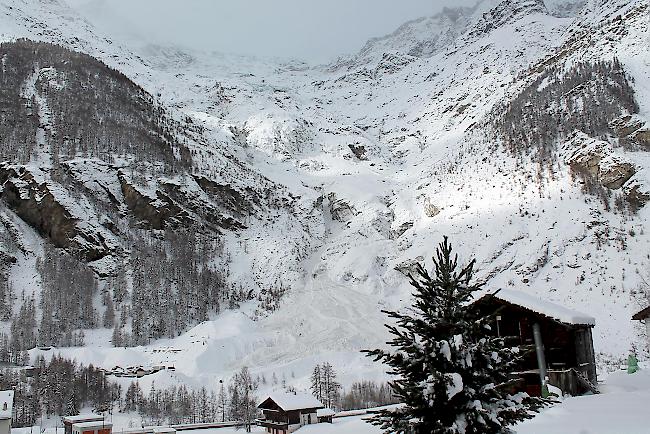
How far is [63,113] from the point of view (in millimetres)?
117938

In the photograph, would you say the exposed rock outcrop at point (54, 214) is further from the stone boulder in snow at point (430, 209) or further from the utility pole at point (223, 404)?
the stone boulder in snow at point (430, 209)

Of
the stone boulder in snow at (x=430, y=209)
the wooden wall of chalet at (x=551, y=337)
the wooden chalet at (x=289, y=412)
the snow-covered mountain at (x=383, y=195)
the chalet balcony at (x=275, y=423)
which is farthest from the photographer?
the stone boulder in snow at (x=430, y=209)

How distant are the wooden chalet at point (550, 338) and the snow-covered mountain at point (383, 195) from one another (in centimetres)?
1989

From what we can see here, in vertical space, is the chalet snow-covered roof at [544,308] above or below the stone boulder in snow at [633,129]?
below

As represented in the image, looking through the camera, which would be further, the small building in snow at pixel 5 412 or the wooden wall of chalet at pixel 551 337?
the small building in snow at pixel 5 412

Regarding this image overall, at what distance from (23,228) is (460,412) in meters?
101

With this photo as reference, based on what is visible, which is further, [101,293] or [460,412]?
[101,293]

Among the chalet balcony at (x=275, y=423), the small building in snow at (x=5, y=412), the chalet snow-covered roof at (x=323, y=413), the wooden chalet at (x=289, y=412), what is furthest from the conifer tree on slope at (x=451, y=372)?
the small building in snow at (x=5, y=412)

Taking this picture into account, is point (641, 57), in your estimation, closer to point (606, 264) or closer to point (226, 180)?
point (606, 264)

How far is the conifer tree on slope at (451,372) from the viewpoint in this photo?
23.4 feet

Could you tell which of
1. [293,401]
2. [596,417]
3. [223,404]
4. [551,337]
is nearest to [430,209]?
[223,404]

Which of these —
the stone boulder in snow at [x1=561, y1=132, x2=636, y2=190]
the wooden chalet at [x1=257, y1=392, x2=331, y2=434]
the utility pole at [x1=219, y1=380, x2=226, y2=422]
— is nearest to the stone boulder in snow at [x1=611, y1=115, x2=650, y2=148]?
the stone boulder in snow at [x1=561, y1=132, x2=636, y2=190]

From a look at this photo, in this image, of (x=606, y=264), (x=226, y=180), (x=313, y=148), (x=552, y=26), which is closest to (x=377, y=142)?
(x=313, y=148)

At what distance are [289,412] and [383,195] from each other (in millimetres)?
75967
